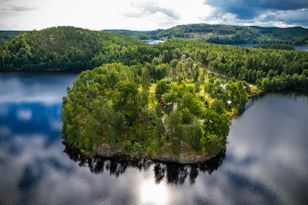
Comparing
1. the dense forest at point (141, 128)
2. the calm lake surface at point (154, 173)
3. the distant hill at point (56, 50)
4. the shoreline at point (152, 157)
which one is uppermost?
the distant hill at point (56, 50)

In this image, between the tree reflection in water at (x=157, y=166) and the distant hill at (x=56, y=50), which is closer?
the tree reflection in water at (x=157, y=166)

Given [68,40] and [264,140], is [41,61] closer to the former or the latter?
[68,40]

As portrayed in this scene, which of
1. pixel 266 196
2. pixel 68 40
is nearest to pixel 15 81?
pixel 68 40

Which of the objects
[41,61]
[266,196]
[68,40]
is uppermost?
[68,40]

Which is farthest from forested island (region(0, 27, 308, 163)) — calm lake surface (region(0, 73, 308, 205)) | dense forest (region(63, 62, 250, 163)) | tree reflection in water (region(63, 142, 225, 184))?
calm lake surface (region(0, 73, 308, 205))

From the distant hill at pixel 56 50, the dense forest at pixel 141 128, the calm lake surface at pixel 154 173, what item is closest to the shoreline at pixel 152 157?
the dense forest at pixel 141 128

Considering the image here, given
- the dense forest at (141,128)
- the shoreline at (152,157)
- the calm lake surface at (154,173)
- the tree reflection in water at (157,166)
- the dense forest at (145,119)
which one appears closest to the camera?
the calm lake surface at (154,173)

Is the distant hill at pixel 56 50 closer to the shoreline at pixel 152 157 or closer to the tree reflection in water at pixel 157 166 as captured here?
the shoreline at pixel 152 157
